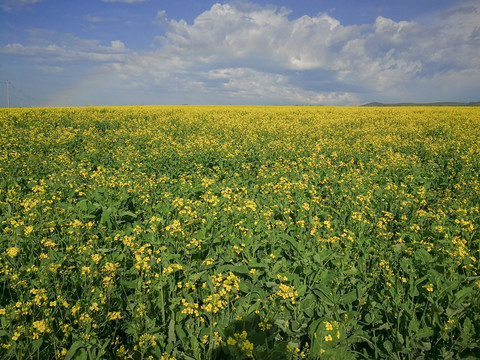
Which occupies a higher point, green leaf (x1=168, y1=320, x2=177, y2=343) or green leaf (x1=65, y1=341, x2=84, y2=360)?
green leaf (x1=65, y1=341, x2=84, y2=360)

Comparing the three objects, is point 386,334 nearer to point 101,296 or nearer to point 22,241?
point 101,296

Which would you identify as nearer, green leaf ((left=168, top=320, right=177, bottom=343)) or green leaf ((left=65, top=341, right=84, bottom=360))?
green leaf ((left=65, top=341, right=84, bottom=360))

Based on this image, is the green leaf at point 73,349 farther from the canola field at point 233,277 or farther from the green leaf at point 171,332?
the green leaf at point 171,332

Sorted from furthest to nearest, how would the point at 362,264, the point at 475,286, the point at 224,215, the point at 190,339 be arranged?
the point at 224,215 → the point at 362,264 → the point at 475,286 → the point at 190,339

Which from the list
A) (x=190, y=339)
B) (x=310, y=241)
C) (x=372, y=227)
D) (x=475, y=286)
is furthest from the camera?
(x=372, y=227)

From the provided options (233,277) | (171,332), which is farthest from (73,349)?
(233,277)

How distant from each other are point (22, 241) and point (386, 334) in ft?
17.9

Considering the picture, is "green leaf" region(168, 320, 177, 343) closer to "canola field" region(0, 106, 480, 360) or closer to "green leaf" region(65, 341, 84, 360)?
"canola field" region(0, 106, 480, 360)

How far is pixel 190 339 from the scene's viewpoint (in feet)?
9.20

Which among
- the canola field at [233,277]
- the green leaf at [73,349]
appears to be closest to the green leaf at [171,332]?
the canola field at [233,277]

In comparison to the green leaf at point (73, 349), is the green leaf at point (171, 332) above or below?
below

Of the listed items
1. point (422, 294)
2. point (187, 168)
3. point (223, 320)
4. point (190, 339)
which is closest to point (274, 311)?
point (223, 320)

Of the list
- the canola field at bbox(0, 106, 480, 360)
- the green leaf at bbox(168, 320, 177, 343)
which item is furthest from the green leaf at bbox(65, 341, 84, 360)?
the green leaf at bbox(168, 320, 177, 343)

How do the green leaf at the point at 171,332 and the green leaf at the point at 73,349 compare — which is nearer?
the green leaf at the point at 73,349
